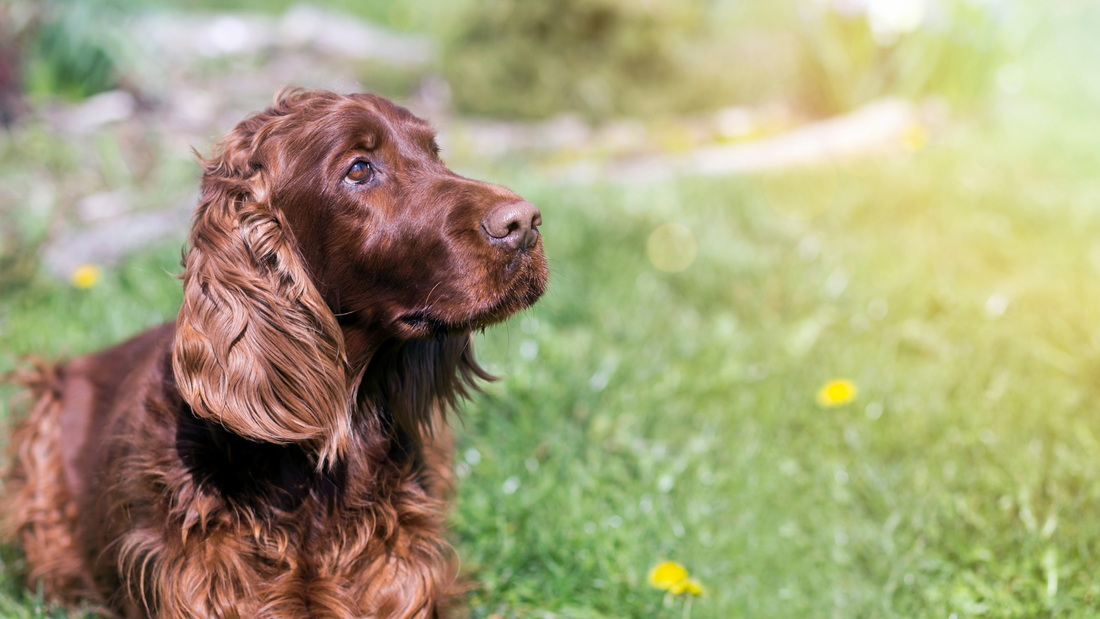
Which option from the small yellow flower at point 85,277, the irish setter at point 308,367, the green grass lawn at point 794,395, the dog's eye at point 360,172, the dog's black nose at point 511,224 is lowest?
the small yellow flower at point 85,277

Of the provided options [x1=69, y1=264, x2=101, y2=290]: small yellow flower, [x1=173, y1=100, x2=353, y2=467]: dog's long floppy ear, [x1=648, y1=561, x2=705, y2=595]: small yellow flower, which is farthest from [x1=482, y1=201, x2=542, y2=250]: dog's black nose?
[x1=69, y1=264, x2=101, y2=290]: small yellow flower

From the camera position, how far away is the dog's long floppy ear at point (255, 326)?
178 centimetres

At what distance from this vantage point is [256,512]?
1944 millimetres

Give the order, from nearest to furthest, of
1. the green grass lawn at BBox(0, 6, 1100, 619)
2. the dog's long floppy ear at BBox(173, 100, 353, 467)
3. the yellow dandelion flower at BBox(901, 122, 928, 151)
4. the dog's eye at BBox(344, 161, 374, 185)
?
the dog's long floppy ear at BBox(173, 100, 353, 467), the dog's eye at BBox(344, 161, 374, 185), the green grass lawn at BBox(0, 6, 1100, 619), the yellow dandelion flower at BBox(901, 122, 928, 151)

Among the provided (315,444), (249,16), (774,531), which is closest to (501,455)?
(774,531)

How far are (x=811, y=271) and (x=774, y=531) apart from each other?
1.63m

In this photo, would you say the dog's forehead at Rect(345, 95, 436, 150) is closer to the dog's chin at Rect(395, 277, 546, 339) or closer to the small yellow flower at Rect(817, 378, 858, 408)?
the dog's chin at Rect(395, 277, 546, 339)

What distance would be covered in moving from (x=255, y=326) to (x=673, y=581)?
1.40m

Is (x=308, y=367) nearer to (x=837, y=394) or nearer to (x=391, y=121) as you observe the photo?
(x=391, y=121)

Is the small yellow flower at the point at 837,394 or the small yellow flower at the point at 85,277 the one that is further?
the small yellow flower at the point at 85,277

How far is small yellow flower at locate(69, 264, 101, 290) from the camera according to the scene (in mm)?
4023

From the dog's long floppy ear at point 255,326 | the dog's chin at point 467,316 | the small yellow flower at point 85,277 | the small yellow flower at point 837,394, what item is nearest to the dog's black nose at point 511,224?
the dog's chin at point 467,316

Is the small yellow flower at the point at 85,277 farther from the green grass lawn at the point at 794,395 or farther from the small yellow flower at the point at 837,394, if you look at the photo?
the small yellow flower at the point at 837,394

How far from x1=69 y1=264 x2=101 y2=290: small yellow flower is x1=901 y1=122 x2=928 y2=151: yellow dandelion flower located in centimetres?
454
